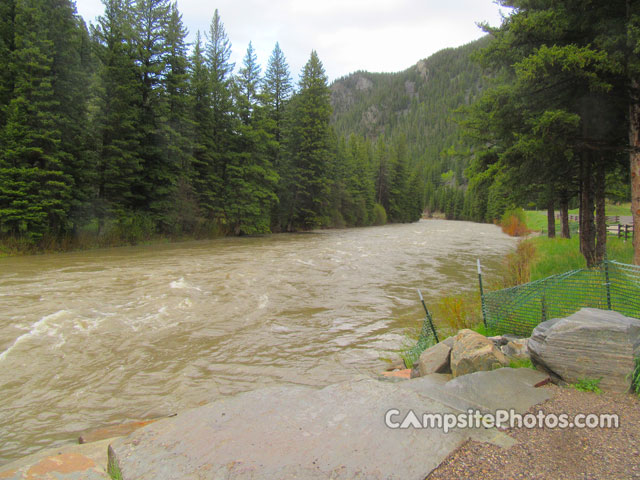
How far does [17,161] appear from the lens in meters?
17.5

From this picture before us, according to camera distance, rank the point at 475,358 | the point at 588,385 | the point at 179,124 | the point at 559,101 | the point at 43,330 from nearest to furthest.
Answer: the point at 588,385 → the point at 475,358 → the point at 43,330 → the point at 559,101 → the point at 179,124

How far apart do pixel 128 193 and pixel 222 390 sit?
20.9 metres

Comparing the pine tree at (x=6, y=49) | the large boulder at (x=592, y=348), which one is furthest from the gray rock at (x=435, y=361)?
the pine tree at (x=6, y=49)

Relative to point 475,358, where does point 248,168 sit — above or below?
above

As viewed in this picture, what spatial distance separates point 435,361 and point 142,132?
81.6 feet

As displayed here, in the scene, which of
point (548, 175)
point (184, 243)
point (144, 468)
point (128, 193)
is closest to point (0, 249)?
point (128, 193)

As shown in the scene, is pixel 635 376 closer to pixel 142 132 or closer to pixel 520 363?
pixel 520 363

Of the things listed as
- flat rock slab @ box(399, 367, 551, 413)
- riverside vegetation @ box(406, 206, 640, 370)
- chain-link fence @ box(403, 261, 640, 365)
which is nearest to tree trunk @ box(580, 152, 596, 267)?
riverside vegetation @ box(406, 206, 640, 370)

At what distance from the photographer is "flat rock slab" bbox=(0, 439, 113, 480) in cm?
315

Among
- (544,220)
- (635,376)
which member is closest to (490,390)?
(635,376)

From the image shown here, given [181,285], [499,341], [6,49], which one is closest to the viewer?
[499,341]

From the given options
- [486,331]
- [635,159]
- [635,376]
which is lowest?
[486,331]

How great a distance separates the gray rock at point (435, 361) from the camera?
16.8 feet

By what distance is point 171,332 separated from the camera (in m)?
8.15
